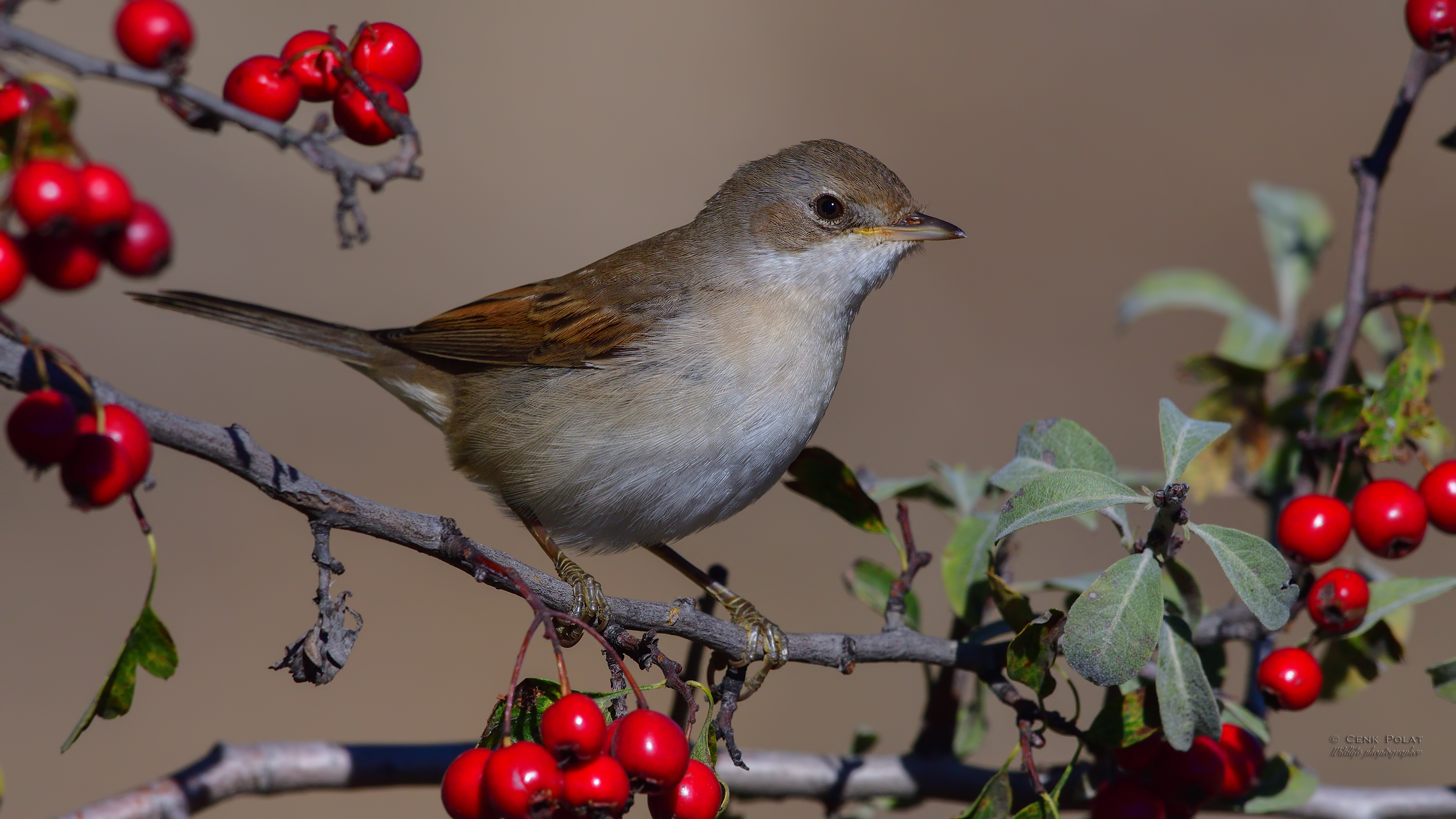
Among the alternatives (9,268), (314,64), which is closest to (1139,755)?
(314,64)

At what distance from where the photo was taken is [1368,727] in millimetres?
6402

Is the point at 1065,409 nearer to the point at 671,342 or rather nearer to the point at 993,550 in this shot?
the point at 671,342

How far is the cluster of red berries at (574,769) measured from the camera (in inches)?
71.7

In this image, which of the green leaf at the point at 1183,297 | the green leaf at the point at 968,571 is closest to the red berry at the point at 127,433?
the green leaf at the point at 968,571

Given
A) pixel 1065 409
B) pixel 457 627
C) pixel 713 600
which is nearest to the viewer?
pixel 713 600

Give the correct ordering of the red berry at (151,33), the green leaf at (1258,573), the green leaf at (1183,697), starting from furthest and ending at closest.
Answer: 1. the green leaf at (1183,697)
2. the green leaf at (1258,573)
3. the red berry at (151,33)

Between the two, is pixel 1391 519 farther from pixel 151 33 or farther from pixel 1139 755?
pixel 151 33

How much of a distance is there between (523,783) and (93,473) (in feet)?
2.70

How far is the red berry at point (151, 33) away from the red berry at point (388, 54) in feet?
1.56

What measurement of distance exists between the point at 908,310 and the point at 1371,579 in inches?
239

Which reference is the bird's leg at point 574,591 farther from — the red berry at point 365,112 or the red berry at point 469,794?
the red berry at point 365,112

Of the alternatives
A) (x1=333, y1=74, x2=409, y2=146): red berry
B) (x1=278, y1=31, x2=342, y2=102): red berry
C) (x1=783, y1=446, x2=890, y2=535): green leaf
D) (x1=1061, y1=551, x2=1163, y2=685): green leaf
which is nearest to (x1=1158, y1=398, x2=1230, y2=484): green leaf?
(x1=1061, y1=551, x2=1163, y2=685): green leaf

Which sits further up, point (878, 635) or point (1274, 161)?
point (1274, 161)

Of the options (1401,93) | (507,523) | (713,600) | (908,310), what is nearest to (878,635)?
(713,600)
